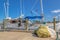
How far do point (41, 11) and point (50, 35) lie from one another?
65.8 ft

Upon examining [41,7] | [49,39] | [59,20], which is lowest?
[49,39]

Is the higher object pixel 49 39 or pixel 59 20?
pixel 59 20

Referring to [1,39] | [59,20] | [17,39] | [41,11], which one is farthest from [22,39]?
[41,11]

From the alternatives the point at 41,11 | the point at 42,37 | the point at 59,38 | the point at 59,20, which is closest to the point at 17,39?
the point at 42,37

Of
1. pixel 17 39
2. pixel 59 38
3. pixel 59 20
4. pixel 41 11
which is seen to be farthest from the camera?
pixel 41 11

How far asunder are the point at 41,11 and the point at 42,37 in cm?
2038

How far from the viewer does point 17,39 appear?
1248 cm

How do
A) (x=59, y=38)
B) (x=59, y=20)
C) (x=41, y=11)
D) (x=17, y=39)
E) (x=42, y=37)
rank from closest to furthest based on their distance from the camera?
(x=59, y=38), (x=17, y=39), (x=42, y=37), (x=59, y=20), (x=41, y=11)

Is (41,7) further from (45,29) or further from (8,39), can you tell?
(8,39)

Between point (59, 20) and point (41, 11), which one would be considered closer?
point (59, 20)

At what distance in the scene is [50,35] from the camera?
544 inches

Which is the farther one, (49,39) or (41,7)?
(41,7)

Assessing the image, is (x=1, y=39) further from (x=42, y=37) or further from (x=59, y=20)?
(x=59, y=20)

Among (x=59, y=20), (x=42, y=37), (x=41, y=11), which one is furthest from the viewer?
(x=41, y=11)
